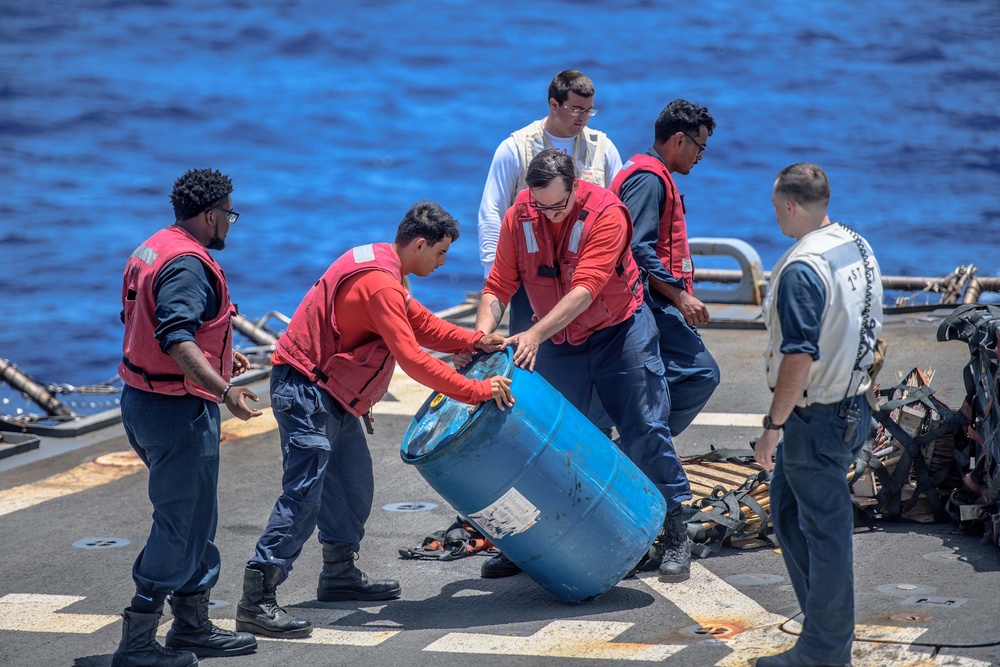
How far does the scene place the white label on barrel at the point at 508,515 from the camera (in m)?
4.59

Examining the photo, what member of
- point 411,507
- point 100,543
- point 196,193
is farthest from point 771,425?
point 100,543

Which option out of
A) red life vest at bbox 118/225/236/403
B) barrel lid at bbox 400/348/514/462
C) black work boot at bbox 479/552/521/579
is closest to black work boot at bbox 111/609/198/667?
red life vest at bbox 118/225/236/403

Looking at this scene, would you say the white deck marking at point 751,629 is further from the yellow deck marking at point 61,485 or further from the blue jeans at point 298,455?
the yellow deck marking at point 61,485

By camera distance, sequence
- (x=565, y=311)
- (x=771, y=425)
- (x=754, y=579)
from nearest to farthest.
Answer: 1. (x=771, y=425)
2. (x=565, y=311)
3. (x=754, y=579)

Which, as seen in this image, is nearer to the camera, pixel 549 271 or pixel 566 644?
pixel 566 644

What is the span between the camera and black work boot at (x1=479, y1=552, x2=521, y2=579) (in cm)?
536

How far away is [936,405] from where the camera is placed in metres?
5.62

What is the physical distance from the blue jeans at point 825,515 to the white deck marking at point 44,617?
9.11 ft

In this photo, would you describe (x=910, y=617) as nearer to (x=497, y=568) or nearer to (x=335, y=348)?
(x=497, y=568)

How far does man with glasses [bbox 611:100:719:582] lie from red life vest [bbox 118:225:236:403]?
1.93m

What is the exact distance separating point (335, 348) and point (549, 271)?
991 mm

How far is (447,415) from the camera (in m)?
4.86

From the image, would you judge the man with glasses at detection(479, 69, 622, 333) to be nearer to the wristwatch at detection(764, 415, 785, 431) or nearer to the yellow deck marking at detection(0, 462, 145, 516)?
the wristwatch at detection(764, 415, 785, 431)

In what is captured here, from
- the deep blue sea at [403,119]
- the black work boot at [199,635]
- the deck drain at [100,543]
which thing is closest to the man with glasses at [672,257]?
the black work boot at [199,635]
